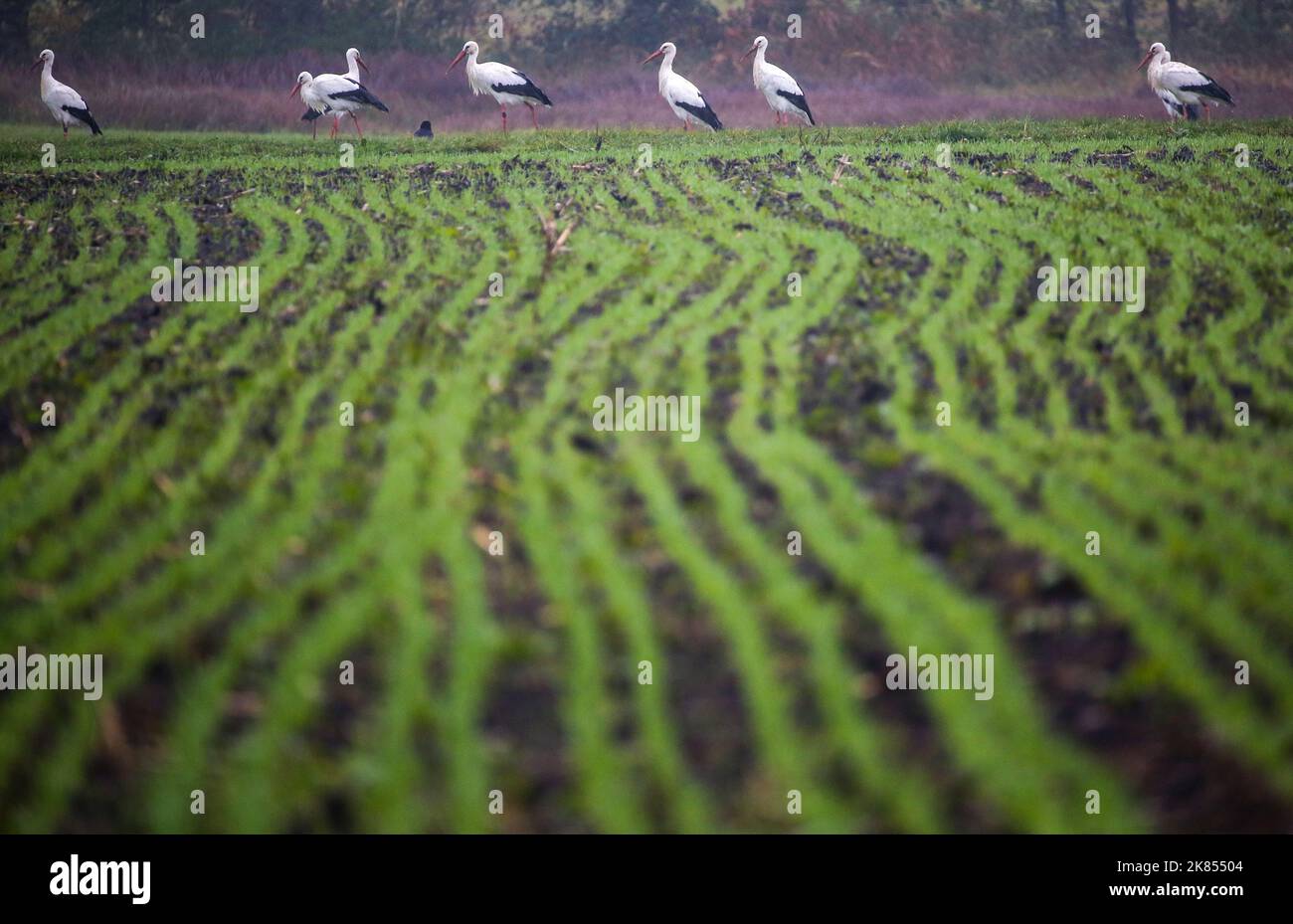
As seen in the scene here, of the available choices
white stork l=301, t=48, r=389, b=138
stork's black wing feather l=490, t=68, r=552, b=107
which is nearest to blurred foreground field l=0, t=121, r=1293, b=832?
white stork l=301, t=48, r=389, b=138

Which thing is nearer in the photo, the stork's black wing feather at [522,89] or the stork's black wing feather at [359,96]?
the stork's black wing feather at [359,96]

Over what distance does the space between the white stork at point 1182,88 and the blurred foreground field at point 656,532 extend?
1035cm

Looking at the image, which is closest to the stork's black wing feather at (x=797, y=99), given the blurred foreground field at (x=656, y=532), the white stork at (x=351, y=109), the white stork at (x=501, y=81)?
the white stork at (x=501, y=81)

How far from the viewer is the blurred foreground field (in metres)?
4.51

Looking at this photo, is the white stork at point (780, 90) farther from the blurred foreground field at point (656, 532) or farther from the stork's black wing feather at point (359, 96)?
the blurred foreground field at point (656, 532)

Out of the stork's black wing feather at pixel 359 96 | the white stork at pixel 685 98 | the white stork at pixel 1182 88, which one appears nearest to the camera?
the white stork at pixel 1182 88

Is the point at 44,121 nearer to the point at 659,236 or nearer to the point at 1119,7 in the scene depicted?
the point at 659,236

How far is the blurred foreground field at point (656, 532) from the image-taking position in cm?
451

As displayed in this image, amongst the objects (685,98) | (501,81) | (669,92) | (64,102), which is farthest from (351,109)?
(685,98)

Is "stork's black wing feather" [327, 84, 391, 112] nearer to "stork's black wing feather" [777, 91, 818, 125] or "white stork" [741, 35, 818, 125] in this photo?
"white stork" [741, 35, 818, 125]

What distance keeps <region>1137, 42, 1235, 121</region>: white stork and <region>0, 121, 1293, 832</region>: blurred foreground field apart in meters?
10.3

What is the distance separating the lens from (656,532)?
631 centimetres

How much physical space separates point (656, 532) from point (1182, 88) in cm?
2062
